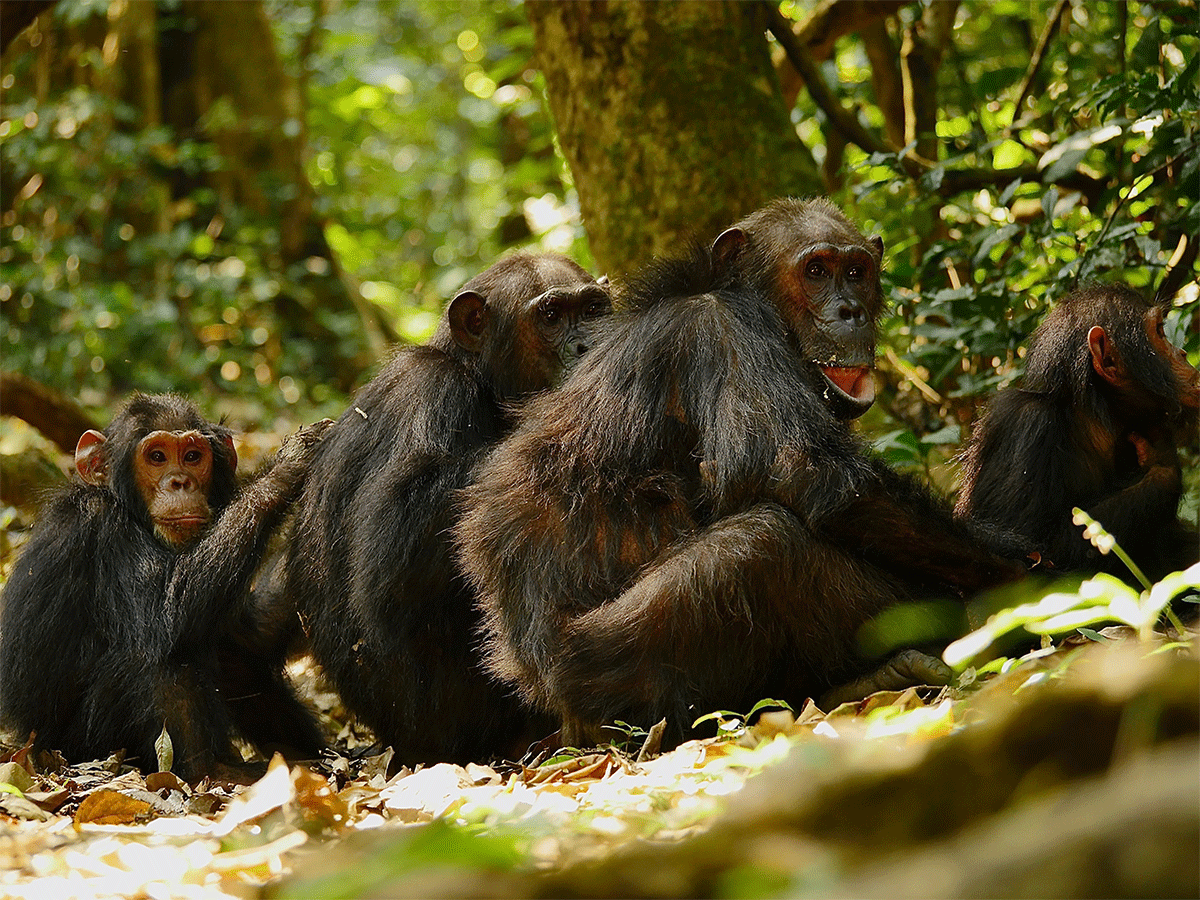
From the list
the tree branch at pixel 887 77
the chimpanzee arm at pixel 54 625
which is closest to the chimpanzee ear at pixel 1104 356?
the tree branch at pixel 887 77

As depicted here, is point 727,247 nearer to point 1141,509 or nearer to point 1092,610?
point 1141,509

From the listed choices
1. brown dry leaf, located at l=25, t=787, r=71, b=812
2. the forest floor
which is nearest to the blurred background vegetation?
brown dry leaf, located at l=25, t=787, r=71, b=812

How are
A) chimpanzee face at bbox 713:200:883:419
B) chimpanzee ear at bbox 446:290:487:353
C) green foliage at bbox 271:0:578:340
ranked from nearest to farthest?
chimpanzee face at bbox 713:200:883:419, chimpanzee ear at bbox 446:290:487:353, green foliage at bbox 271:0:578:340

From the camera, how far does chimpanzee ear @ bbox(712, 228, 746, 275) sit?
4.75 meters

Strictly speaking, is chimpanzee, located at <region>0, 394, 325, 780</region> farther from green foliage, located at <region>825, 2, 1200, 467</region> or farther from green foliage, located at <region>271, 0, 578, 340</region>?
green foliage, located at <region>271, 0, 578, 340</region>

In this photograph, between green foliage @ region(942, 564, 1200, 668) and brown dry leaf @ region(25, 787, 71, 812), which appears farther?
brown dry leaf @ region(25, 787, 71, 812)

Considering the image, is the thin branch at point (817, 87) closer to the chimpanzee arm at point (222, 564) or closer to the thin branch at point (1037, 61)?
the thin branch at point (1037, 61)

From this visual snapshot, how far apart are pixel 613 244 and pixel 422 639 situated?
2.47 meters

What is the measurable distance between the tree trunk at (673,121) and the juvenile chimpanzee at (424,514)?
0.96 meters

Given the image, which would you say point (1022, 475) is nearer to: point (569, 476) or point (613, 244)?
point (569, 476)

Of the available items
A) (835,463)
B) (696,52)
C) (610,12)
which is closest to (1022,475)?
(835,463)

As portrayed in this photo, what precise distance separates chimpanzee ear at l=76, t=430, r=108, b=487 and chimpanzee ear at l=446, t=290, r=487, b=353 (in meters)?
1.66

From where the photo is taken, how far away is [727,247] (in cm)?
480

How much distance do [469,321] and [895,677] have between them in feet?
7.94
